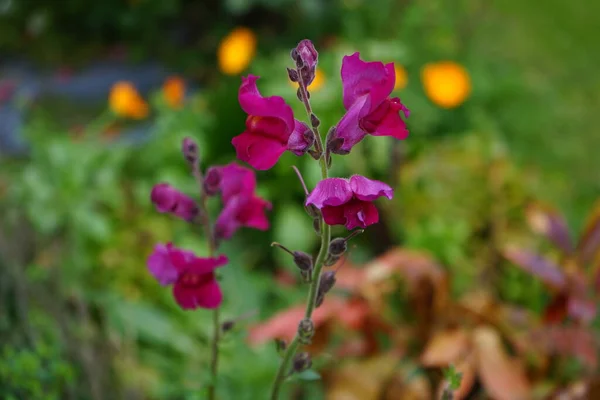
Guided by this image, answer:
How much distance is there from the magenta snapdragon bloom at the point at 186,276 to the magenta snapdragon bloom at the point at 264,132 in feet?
0.57

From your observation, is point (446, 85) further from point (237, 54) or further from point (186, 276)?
point (186, 276)

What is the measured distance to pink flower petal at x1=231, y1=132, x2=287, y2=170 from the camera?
0.58 metres

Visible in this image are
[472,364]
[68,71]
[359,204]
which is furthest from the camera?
[68,71]

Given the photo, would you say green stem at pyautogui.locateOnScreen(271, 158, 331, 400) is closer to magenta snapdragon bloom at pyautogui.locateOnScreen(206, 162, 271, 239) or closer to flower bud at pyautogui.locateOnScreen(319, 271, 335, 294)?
flower bud at pyautogui.locateOnScreen(319, 271, 335, 294)

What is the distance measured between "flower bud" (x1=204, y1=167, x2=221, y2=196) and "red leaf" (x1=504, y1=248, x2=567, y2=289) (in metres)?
0.96

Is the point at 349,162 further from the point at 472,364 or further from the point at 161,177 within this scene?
the point at 472,364

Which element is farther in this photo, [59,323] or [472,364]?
[472,364]

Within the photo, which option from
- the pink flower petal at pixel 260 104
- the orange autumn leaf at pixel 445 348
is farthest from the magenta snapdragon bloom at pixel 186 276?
the orange autumn leaf at pixel 445 348

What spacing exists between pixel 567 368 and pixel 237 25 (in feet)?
8.91

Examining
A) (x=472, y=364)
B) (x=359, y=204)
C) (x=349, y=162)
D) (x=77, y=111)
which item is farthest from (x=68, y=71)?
(x=359, y=204)

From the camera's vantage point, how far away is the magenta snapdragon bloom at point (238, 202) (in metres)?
0.78

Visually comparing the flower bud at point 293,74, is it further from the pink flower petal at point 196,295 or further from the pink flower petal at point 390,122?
the pink flower petal at point 196,295

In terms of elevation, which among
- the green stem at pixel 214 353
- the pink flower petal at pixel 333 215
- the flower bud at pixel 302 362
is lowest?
the green stem at pixel 214 353

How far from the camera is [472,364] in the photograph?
146 cm
